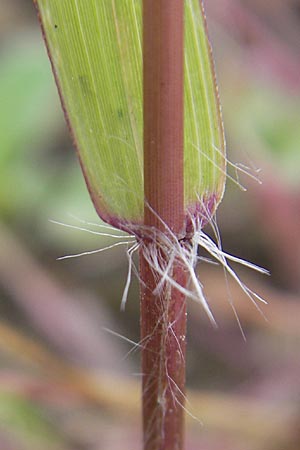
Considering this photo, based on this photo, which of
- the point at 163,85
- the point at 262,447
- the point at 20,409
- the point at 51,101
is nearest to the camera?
the point at 163,85

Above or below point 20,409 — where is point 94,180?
above

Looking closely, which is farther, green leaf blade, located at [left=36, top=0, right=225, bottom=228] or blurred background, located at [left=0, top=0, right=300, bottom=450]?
blurred background, located at [left=0, top=0, right=300, bottom=450]

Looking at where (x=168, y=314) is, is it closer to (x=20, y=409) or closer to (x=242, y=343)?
(x=20, y=409)

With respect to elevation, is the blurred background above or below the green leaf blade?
below

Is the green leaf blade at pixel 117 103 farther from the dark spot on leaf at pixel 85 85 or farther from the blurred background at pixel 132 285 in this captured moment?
the blurred background at pixel 132 285

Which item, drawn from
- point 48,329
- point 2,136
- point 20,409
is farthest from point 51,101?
point 20,409

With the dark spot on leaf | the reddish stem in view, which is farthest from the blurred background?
the dark spot on leaf

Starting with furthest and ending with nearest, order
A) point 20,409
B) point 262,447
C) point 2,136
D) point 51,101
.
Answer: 1. point 51,101
2. point 2,136
3. point 262,447
4. point 20,409

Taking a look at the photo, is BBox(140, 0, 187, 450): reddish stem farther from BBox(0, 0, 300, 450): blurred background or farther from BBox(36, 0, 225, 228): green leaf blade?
BBox(0, 0, 300, 450): blurred background
